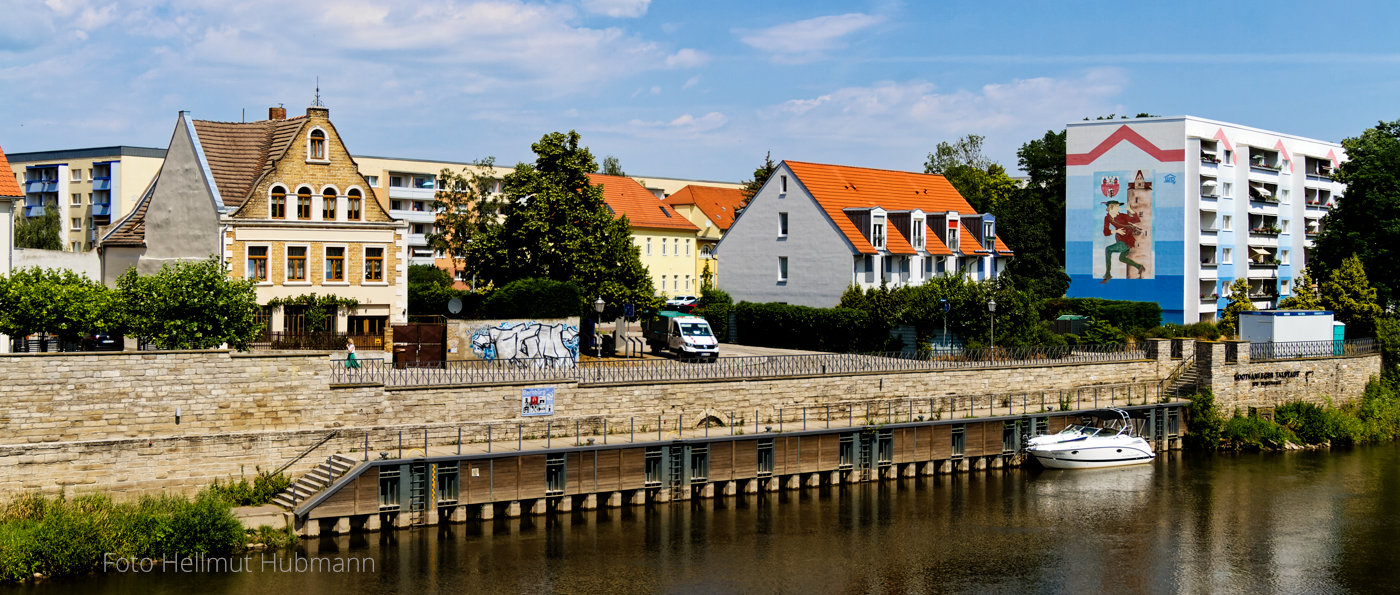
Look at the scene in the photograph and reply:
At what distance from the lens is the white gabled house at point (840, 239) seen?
6169cm

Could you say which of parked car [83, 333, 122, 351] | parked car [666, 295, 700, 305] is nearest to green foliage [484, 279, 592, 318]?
parked car [83, 333, 122, 351]

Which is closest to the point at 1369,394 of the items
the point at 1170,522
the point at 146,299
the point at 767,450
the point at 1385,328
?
the point at 1385,328

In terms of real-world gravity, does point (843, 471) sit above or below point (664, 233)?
below

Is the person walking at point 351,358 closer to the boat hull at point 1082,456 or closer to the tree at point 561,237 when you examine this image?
the tree at point 561,237

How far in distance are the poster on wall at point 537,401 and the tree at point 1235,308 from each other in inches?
1476

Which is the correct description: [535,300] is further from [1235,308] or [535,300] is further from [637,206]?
[1235,308]

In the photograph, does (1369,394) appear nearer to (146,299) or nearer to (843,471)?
(843,471)

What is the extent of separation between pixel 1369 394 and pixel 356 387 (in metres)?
45.5

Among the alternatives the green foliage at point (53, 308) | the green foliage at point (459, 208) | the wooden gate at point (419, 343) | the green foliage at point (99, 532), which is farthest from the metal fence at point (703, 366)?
the green foliage at point (459, 208)

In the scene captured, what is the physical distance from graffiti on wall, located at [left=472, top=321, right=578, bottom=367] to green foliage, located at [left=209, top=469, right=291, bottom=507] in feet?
38.2

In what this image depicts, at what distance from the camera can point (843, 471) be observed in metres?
41.0

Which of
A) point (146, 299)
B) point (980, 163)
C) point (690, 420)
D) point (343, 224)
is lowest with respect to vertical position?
point (690, 420)

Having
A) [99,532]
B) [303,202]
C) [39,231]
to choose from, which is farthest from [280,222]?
[39,231]

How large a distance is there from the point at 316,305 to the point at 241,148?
24.7 ft
